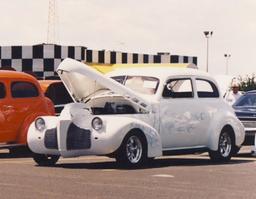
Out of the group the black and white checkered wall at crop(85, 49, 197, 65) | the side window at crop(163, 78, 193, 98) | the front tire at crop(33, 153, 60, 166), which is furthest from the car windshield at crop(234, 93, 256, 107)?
the black and white checkered wall at crop(85, 49, 197, 65)

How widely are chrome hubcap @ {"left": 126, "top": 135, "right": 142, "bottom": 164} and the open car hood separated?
664mm

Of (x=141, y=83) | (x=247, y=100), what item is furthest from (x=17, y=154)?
(x=247, y=100)

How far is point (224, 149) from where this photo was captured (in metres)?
13.3

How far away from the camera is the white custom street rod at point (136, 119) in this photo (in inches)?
451

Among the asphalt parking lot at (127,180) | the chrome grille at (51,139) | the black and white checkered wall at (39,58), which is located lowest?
the asphalt parking lot at (127,180)

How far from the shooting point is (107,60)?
24.9 meters

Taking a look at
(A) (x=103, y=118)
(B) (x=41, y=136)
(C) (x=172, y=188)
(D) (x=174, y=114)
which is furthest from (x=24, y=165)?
(C) (x=172, y=188)

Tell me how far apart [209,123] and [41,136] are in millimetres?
2919

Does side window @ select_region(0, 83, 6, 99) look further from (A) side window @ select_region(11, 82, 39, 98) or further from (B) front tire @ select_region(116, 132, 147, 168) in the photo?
(B) front tire @ select_region(116, 132, 147, 168)

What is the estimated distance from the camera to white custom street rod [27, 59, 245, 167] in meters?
11.5

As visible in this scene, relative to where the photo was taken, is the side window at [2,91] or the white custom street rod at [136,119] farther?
the side window at [2,91]

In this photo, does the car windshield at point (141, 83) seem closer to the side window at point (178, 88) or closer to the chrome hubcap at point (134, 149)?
the side window at point (178, 88)

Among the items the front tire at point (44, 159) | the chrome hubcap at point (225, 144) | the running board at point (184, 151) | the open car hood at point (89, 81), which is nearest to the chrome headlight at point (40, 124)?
the front tire at point (44, 159)

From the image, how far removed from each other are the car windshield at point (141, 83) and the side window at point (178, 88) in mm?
197
